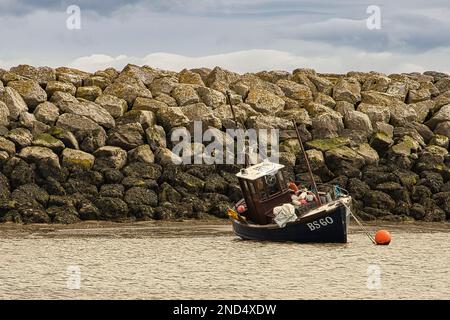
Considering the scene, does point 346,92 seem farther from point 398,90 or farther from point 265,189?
point 265,189

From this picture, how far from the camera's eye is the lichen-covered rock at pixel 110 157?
39688mm

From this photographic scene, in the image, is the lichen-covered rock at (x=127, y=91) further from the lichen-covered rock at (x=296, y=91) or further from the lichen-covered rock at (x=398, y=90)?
the lichen-covered rock at (x=398, y=90)

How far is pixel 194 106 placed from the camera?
1761 inches

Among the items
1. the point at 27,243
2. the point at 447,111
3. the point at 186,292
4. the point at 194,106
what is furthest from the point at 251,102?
the point at 186,292

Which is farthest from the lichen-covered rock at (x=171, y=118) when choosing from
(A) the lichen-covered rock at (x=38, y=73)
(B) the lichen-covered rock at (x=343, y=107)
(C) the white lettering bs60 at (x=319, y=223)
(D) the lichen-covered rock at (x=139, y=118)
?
(C) the white lettering bs60 at (x=319, y=223)

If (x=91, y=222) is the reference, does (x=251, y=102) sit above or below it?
above

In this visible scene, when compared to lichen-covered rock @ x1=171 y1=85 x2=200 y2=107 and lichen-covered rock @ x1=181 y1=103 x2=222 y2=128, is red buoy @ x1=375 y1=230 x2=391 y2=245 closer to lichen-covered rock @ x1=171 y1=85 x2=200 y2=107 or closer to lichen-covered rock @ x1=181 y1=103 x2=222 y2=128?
lichen-covered rock @ x1=181 y1=103 x2=222 y2=128

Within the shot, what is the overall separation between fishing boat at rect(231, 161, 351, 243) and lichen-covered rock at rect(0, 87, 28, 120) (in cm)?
1354

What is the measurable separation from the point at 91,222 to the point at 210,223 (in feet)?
15.5

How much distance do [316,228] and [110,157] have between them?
38.1ft

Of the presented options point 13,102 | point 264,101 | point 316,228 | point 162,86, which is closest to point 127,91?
point 162,86

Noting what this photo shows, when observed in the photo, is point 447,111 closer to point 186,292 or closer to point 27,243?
point 27,243

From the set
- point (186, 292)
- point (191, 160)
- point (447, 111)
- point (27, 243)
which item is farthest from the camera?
point (447, 111)

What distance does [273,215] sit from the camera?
107ft
